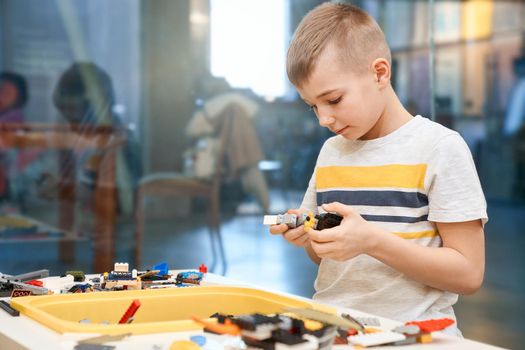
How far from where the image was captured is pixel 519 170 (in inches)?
141

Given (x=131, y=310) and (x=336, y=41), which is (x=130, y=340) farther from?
(x=336, y=41)

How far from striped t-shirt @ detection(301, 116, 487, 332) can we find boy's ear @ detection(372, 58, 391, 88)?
87 millimetres

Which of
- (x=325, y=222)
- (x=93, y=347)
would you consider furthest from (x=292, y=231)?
(x=93, y=347)

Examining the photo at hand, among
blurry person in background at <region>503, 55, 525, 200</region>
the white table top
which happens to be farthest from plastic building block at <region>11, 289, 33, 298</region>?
blurry person in background at <region>503, 55, 525, 200</region>

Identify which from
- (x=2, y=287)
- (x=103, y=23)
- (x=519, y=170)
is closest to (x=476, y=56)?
(x=519, y=170)

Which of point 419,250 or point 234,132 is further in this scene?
point 234,132

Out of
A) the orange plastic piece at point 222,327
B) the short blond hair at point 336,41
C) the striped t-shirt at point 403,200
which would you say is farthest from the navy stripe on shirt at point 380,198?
the orange plastic piece at point 222,327

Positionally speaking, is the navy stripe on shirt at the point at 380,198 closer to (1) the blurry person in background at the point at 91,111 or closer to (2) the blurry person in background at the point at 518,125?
(1) the blurry person in background at the point at 91,111

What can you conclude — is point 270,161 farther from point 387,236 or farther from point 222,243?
point 387,236

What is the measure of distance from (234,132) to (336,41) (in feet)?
6.29

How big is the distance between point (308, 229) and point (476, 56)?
2.68 m

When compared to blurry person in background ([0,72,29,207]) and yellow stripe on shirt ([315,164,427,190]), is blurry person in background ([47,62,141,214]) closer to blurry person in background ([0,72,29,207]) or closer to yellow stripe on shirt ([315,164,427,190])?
blurry person in background ([0,72,29,207])

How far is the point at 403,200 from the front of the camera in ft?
4.23

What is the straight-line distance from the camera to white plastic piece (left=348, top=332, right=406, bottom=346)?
788 mm
